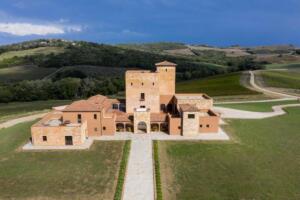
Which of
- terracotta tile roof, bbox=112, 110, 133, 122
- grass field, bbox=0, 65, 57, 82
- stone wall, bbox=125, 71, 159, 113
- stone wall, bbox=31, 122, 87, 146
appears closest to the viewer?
stone wall, bbox=31, 122, 87, 146

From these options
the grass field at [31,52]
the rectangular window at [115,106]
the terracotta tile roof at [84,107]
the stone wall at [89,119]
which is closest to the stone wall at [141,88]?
the rectangular window at [115,106]

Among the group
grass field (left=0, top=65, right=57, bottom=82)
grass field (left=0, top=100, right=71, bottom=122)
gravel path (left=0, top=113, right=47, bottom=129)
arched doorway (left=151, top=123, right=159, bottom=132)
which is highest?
grass field (left=0, top=65, right=57, bottom=82)

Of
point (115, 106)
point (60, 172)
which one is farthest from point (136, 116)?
point (60, 172)

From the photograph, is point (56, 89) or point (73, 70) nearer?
point (56, 89)

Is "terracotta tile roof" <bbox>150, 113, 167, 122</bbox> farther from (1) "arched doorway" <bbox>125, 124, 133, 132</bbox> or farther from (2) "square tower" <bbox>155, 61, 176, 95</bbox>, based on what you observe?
(2) "square tower" <bbox>155, 61, 176, 95</bbox>

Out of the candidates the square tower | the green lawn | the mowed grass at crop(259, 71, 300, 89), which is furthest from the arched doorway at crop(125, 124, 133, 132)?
Answer: the mowed grass at crop(259, 71, 300, 89)

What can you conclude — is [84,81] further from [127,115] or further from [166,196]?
[166,196]

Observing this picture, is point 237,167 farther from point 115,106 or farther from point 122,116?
point 115,106

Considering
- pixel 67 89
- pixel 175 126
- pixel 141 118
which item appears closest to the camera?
pixel 175 126
